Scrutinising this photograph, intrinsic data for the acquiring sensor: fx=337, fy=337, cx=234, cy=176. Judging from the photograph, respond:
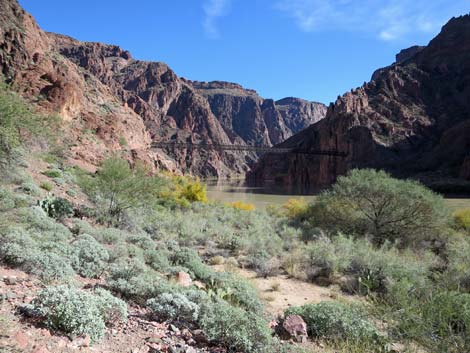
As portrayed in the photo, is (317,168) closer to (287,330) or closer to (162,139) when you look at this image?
(162,139)

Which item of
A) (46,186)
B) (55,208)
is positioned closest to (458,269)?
(55,208)

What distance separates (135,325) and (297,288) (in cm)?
547

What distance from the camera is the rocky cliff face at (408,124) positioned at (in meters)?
68.5

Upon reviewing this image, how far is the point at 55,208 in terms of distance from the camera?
1145 cm

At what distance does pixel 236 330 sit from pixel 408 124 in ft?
296

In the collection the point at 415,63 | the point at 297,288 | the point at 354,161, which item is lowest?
the point at 297,288

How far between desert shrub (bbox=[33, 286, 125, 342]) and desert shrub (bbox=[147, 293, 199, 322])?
3.29 ft

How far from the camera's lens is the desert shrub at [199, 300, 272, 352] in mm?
4414

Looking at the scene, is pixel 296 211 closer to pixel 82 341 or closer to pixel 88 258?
pixel 88 258

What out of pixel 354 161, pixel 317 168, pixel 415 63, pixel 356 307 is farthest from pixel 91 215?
pixel 415 63

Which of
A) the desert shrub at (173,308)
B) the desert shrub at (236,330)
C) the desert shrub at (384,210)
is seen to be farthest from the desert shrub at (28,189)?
the desert shrub at (384,210)

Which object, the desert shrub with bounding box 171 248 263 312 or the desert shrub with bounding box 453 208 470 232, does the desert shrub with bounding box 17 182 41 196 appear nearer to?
the desert shrub with bounding box 171 248 263 312

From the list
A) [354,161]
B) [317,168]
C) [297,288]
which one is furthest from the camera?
[317,168]

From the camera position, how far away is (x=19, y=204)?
10.2 metres
